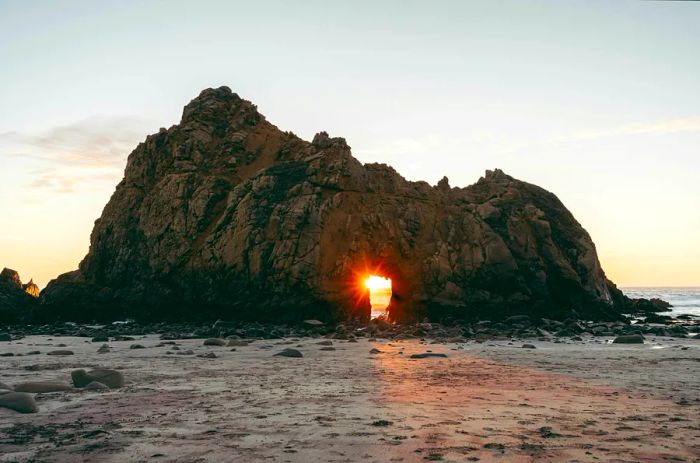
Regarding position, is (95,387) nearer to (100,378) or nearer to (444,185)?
(100,378)

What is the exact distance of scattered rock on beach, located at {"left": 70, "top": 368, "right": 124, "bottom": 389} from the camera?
Result: 34.6ft

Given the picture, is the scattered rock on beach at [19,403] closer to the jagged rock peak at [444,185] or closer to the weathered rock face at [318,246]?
the weathered rock face at [318,246]

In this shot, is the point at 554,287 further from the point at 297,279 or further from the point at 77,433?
the point at 77,433

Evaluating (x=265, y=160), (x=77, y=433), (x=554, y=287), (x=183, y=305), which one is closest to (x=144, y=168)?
(x=265, y=160)

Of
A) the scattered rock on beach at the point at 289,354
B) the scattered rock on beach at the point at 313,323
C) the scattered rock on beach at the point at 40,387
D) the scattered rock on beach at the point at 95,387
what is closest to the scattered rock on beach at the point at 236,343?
the scattered rock on beach at the point at 289,354

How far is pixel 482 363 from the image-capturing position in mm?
15234

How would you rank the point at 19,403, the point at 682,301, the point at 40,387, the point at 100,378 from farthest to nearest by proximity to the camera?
the point at 682,301 → the point at 100,378 → the point at 40,387 → the point at 19,403

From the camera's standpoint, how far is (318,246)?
112ft

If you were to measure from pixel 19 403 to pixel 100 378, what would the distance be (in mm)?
2535

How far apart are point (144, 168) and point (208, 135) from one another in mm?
5980

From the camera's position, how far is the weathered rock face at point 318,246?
3450cm

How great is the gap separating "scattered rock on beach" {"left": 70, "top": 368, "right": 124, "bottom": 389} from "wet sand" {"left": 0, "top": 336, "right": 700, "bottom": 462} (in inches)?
→ 11.5

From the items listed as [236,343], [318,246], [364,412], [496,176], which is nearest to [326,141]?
[318,246]

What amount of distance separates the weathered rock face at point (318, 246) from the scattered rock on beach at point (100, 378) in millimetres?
22633
